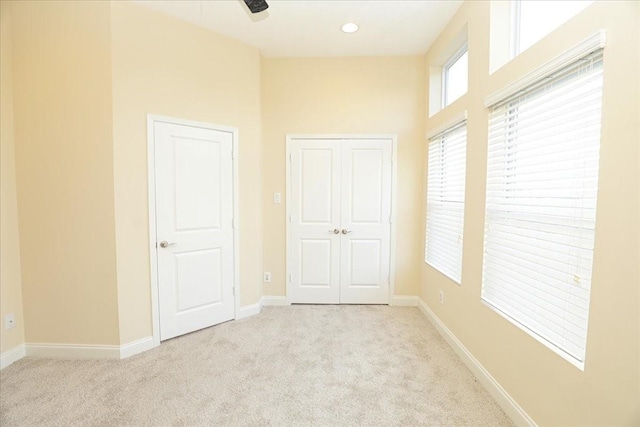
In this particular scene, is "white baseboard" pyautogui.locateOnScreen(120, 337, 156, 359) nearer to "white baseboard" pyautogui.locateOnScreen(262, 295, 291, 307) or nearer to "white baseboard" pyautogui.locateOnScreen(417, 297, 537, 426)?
"white baseboard" pyautogui.locateOnScreen(262, 295, 291, 307)

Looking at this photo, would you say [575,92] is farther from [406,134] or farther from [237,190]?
[237,190]

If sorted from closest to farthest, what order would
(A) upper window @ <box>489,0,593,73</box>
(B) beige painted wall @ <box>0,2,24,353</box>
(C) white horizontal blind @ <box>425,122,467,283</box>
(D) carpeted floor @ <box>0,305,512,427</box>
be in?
(D) carpeted floor @ <box>0,305,512,427</box>
(A) upper window @ <box>489,0,593,73</box>
(B) beige painted wall @ <box>0,2,24,353</box>
(C) white horizontal blind @ <box>425,122,467,283</box>

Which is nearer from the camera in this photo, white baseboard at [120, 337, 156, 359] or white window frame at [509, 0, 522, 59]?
white window frame at [509, 0, 522, 59]

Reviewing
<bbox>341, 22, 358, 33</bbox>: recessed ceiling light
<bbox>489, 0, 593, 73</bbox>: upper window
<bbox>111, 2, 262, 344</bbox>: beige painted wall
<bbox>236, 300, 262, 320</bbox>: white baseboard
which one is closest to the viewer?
<bbox>489, 0, 593, 73</bbox>: upper window

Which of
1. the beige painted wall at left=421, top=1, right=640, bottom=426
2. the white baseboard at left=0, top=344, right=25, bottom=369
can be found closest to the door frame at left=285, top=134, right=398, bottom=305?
the beige painted wall at left=421, top=1, right=640, bottom=426

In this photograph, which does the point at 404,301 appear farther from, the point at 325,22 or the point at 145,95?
the point at 145,95

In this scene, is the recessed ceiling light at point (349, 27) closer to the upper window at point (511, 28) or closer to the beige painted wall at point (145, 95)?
the beige painted wall at point (145, 95)

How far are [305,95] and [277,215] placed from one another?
152 centimetres

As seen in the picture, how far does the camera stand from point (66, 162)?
7.41 feet

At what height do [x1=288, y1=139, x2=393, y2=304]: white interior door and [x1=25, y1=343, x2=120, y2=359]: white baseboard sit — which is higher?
[x1=288, y1=139, x2=393, y2=304]: white interior door

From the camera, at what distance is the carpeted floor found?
1.71m

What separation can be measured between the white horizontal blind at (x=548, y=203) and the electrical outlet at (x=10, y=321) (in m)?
3.76

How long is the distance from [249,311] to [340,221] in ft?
4.94

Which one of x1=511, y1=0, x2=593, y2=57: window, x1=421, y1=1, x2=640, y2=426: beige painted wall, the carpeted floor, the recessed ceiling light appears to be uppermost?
the recessed ceiling light
